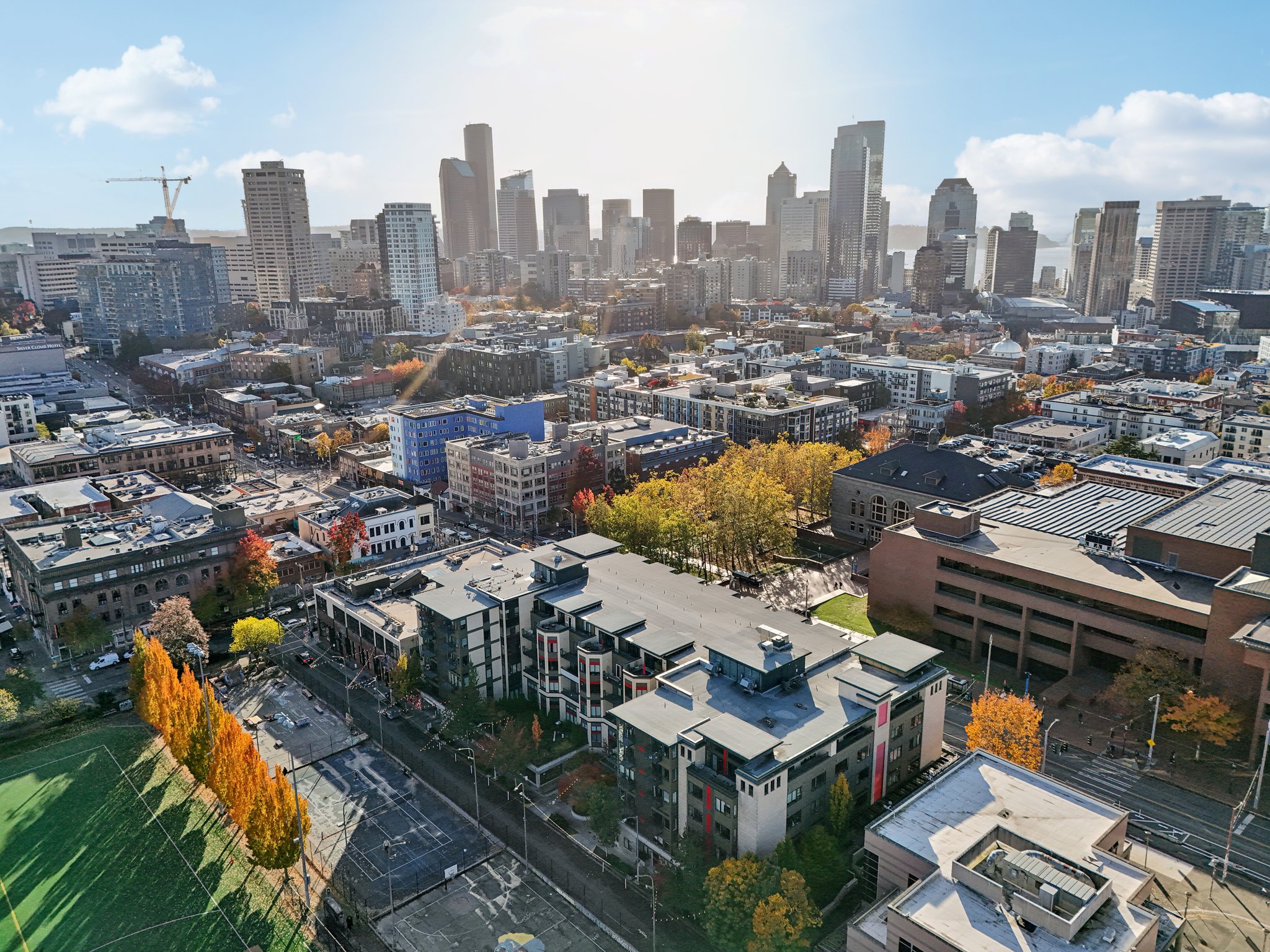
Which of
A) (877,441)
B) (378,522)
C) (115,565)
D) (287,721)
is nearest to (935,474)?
(877,441)

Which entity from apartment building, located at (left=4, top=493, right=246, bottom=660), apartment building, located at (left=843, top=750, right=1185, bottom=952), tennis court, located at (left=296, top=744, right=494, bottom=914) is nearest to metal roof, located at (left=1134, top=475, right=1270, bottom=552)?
apartment building, located at (left=843, top=750, right=1185, bottom=952)

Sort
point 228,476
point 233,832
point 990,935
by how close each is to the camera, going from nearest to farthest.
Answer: point 990,935
point 233,832
point 228,476

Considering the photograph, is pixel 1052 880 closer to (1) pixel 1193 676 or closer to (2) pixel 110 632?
(1) pixel 1193 676

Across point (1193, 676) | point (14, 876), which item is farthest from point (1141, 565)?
point (14, 876)

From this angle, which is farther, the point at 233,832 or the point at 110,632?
the point at 110,632

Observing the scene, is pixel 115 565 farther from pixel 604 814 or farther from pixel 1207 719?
pixel 1207 719

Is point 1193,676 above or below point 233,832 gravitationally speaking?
above
